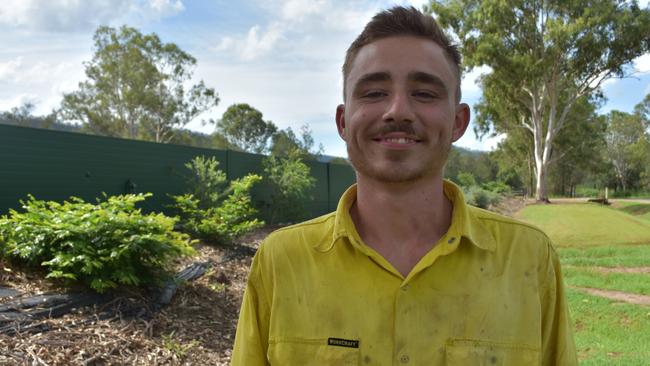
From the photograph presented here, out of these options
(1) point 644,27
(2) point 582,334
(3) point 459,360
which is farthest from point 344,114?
(1) point 644,27

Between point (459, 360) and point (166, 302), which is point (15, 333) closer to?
point (166, 302)

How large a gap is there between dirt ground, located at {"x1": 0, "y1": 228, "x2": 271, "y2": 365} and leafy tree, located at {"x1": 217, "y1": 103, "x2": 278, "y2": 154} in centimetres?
4499

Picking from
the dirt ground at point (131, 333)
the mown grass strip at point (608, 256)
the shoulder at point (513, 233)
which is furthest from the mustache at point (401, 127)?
the mown grass strip at point (608, 256)

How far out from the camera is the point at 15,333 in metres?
3.89

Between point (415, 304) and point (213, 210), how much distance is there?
7826 millimetres

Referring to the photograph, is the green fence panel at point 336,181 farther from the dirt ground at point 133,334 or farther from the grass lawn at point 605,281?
the dirt ground at point 133,334

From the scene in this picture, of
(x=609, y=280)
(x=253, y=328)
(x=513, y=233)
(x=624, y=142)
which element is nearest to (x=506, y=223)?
(x=513, y=233)

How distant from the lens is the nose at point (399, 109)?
1.50m

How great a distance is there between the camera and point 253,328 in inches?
61.3

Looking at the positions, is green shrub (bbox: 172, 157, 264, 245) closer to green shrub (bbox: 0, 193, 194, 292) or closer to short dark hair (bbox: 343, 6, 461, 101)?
green shrub (bbox: 0, 193, 194, 292)

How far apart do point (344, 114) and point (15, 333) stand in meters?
3.51

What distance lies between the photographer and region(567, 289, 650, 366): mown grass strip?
16.1 feet

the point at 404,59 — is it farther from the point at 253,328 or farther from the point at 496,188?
the point at 496,188

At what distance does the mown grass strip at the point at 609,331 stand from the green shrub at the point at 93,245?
422cm
